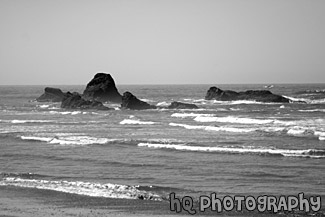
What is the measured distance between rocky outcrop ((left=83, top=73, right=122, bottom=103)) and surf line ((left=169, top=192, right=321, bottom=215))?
69.9 metres

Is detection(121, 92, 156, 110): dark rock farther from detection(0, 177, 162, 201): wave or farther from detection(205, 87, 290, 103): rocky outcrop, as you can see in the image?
detection(0, 177, 162, 201): wave

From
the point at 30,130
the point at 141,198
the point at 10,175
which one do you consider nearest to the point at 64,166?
the point at 10,175

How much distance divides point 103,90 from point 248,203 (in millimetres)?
72013

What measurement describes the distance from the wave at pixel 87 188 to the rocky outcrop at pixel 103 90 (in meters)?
65.9

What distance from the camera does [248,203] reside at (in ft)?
46.3

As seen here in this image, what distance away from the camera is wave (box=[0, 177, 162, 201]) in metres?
15.5

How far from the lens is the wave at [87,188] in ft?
50.8

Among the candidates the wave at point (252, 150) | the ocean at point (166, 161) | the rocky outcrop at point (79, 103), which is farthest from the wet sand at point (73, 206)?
the rocky outcrop at point (79, 103)

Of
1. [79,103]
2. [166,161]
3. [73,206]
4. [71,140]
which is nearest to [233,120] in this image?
[71,140]

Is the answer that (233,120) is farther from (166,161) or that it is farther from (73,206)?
(73,206)

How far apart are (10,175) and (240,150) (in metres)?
12.2

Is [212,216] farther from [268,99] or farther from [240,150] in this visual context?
[268,99]

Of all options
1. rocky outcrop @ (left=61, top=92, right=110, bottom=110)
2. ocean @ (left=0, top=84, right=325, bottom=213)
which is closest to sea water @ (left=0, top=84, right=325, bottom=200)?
ocean @ (left=0, top=84, right=325, bottom=213)

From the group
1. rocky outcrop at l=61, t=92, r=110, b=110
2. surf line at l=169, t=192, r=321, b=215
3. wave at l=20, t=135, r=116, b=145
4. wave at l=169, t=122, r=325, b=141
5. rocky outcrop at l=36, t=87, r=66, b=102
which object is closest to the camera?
surf line at l=169, t=192, r=321, b=215
